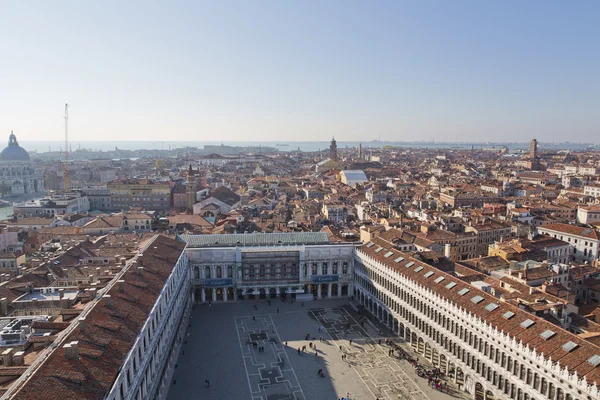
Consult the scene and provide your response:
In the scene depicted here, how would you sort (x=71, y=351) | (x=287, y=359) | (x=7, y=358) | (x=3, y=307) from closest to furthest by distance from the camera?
(x=71, y=351), (x=7, y=358), (x=3, y=307), (x=287, y=359)

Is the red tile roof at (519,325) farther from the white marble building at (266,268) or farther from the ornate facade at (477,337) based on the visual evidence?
the white marble building at (266,268)

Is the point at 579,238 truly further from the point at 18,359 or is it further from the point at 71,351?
the point at 18,359

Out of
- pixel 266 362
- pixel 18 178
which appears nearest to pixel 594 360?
pixel 266 362

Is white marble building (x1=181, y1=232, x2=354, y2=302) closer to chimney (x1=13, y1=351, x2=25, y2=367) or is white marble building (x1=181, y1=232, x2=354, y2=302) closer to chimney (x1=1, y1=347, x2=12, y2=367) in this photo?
chimney (x1=13, y1=351, x2=25, y2=367)

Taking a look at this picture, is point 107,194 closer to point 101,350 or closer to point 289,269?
point 289,269

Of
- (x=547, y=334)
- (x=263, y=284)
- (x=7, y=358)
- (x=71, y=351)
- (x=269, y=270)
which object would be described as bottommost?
(x=263, y=284)

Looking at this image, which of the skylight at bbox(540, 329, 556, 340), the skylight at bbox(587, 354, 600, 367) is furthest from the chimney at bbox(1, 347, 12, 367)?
the skylight at bbox(587, 354, 600, 367)

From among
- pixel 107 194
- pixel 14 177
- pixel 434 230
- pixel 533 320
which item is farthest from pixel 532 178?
pixel 14 177
